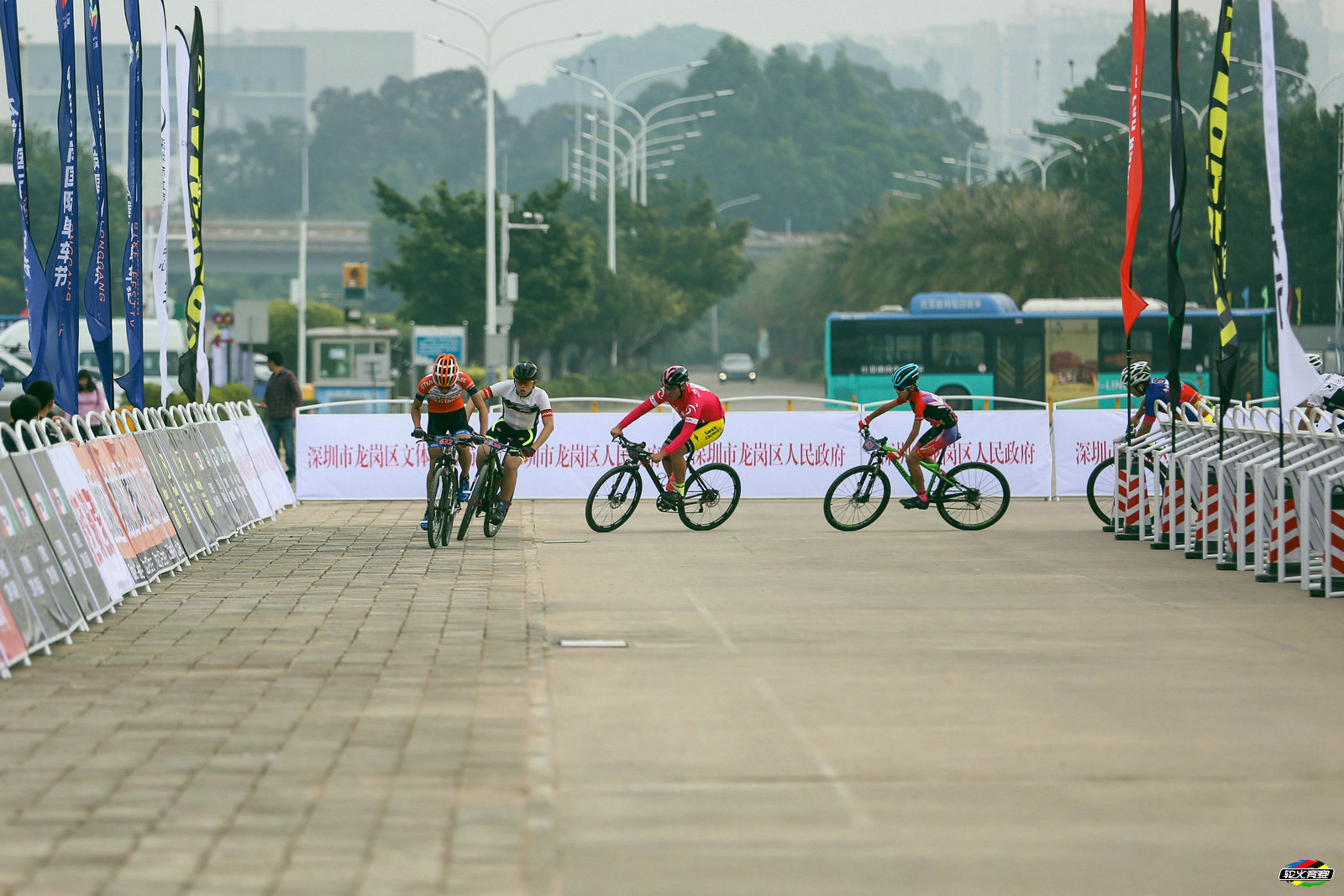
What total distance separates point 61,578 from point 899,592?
5.63m

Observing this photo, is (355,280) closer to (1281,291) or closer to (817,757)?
(1281,291)

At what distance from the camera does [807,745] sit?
23.3ft

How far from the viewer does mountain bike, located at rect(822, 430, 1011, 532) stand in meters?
17.3

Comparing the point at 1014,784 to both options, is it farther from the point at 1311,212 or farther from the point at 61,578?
the point at 1311,212

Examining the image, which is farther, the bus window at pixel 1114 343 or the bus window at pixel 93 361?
the bus window at pixel 93 361

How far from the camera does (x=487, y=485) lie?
16.1m

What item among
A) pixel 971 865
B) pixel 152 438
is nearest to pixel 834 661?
pixel 971 865

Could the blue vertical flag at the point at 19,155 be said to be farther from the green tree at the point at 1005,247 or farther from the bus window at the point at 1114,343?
the green tree at the point at 1005,247

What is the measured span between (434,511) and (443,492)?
0.73 feet

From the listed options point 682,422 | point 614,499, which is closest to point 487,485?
point 614,499

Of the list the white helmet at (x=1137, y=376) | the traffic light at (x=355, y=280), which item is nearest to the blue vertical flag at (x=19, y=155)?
the white helmet at (x=1137, y=376)

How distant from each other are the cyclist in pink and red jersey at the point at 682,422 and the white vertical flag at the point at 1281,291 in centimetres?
595

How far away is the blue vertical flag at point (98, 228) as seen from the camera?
51.0ft

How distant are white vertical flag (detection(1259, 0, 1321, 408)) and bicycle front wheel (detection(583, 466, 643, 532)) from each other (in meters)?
6.50
